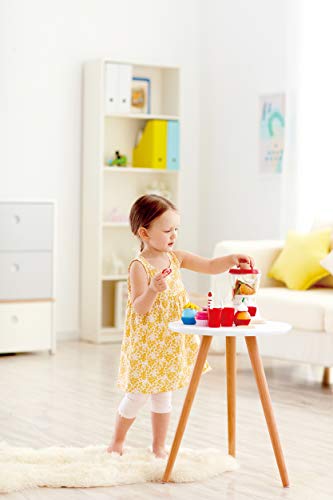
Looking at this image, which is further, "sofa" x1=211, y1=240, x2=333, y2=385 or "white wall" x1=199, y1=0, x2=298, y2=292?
"white wall" x1=199, y1=0, x2=298, y2=292

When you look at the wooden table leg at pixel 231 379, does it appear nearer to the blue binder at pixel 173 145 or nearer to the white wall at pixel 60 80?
the white wall at pixel 60 80

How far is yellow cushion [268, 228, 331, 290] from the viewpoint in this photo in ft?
15.7

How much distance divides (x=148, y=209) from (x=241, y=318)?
0.46 meters

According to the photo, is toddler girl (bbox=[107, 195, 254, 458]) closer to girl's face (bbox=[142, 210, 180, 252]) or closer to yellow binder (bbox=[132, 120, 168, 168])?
girl's face (bbox=[142, 210, 180, 252])

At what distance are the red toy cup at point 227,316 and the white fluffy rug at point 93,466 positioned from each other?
0.49m

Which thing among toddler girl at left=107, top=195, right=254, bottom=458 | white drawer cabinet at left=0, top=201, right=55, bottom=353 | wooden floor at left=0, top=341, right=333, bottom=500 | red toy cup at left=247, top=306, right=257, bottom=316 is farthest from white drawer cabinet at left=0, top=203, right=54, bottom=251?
red toy cup at left=247, top=306, right=257, bottom=316

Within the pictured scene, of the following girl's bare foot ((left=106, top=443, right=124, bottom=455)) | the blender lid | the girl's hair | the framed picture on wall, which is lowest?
girl's bare foot ((left=106, top=443, right=124, bottom=455))

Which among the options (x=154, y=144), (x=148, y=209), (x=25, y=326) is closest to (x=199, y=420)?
(x=148, y=209)

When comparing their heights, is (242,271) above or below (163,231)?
below

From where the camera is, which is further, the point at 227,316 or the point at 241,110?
the point at 241,110

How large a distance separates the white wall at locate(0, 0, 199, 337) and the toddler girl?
2.79m

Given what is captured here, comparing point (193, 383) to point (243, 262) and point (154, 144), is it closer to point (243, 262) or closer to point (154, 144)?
point (243, 262)

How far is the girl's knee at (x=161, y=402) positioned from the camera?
9.93 feet

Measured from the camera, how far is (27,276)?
210 inches
